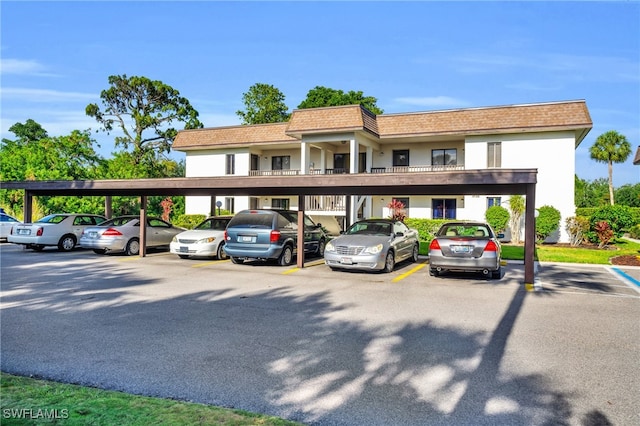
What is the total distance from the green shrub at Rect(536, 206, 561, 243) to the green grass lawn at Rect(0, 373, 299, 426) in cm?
2146

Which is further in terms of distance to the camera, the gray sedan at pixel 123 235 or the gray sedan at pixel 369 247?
the gray sedan at pixel 123 235

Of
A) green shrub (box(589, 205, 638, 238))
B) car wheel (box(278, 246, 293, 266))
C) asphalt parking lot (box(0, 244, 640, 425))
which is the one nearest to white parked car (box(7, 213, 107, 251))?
asphalt parking lot (box(0, 244, 640, 425))

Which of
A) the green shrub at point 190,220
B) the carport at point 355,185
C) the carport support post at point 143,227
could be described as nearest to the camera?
the carport at point 355,185

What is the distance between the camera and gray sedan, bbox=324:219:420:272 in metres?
12.0

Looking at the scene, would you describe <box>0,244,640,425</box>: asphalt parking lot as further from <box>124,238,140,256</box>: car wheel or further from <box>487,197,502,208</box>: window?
<box>487,197,502,208</box>: window

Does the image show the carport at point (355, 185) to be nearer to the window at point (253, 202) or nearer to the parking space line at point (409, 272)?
the parking space line at point (409, 272)

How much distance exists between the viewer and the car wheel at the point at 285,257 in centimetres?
1377

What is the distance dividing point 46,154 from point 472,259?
29261 mm

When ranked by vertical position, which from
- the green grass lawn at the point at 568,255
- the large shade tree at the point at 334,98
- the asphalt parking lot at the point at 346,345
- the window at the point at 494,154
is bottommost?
the asphalt parking lot at the point at 346,345

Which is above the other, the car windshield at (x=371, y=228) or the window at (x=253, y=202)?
the window at (x=253, y=202)

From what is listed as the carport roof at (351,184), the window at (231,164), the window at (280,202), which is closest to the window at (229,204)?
the window at (231,164)

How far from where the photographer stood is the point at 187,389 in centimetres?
432

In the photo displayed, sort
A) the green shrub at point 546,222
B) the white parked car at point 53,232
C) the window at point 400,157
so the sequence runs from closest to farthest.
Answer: the white parked car at point 53,232
the green shrub at point 546,222
the window at point 400,157

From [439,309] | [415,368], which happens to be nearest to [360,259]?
[439,309]
